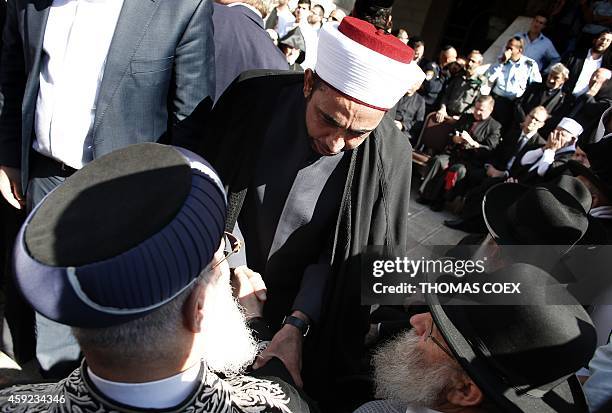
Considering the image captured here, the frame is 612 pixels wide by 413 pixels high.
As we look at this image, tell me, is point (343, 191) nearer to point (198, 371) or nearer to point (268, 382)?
point (268, 382)

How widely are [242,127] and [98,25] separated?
→ 0.74 m

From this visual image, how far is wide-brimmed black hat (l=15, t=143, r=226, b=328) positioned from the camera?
34.6 inches

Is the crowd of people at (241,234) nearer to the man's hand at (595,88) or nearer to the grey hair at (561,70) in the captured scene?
the man's hand at (595,88)

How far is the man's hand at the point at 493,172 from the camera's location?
659cm

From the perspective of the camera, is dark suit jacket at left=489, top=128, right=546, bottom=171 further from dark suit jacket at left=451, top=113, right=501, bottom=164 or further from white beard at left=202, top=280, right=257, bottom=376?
white beard at left=202, top=280, right=257, bottom=376

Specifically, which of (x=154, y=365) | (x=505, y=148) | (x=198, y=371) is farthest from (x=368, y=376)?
(x=505, y=148)

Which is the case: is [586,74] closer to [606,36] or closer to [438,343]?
[606,36]

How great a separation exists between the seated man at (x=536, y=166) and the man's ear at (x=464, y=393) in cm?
449

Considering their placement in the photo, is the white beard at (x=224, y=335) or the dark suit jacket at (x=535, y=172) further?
the dark suit jacket at (x=535, y=172)

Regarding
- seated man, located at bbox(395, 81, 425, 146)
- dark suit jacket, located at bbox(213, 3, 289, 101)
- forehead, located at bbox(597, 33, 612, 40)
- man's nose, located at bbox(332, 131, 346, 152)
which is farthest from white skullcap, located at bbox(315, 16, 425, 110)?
forehead, located at bbox(597, 33, 612, 40)

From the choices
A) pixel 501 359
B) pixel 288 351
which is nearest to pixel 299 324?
pixel 288 351

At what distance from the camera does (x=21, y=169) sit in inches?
89.5

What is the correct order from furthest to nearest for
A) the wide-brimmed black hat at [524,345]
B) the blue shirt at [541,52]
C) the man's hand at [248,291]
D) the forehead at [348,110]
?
the blue shirt at [541,52], the forehead at [348,110], the man's hand at [248,291], the wide-brimmed black hat at [524,345]

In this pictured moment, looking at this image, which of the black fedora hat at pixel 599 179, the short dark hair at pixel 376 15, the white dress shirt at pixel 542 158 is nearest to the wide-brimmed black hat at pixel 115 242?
the short dark hair at pixel 376 15
